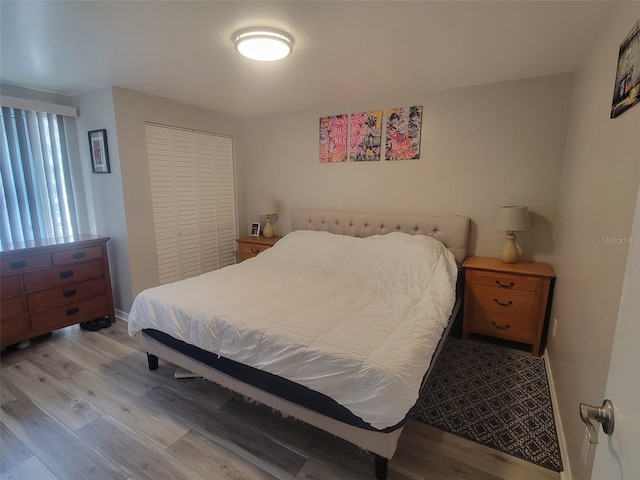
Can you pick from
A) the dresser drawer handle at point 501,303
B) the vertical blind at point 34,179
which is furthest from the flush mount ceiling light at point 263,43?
the dresser drawer handle at point 501,303

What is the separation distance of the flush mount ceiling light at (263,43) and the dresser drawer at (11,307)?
2.66 metres

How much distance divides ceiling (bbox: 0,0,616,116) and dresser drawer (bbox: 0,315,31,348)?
200 centimetres

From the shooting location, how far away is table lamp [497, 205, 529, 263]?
2.57m

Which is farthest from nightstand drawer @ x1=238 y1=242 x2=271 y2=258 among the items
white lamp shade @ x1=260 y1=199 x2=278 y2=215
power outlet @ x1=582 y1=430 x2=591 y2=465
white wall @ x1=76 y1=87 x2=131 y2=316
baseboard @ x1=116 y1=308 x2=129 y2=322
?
power outlet @ x1=582 y1=430 x2=591 y2=465

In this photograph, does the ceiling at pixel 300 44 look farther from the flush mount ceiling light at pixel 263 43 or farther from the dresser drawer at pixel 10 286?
the dresser drawer at pixel 10 286

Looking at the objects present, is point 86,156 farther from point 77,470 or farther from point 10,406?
point 77,470

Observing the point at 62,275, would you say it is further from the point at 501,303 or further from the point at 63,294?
the point at 501,303

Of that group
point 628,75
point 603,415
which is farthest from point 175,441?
point 628,75

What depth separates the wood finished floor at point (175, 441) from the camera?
1.53m

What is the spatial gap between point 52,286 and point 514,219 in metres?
4.03

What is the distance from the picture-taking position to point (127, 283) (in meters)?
3.19

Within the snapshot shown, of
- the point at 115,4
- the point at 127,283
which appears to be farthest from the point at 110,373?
the point at 115,4

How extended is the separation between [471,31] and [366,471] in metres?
2.49

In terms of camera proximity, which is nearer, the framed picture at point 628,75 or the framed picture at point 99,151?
the framed picture at point 628,75
